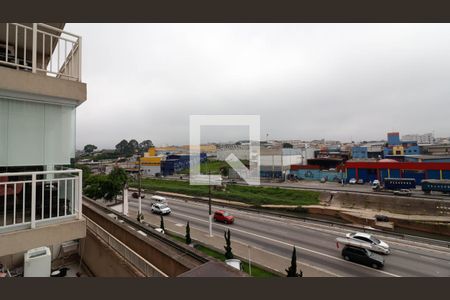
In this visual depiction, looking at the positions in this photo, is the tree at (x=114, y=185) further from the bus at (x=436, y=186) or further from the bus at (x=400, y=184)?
the bus at (x=436, y=186)

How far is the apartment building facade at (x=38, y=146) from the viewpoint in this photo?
3.15 metres

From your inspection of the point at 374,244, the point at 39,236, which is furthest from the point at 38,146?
the point at 374,244

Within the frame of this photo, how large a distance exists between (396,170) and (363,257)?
2185 centimetres

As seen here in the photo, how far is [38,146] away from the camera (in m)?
3.52

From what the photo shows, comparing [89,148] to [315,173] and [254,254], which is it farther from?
[254,254]

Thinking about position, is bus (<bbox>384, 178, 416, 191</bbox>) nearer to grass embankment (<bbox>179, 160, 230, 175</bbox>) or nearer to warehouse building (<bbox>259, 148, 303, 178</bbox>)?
warehouse building (<bbox>259, 148, 303, 178</bbox>)

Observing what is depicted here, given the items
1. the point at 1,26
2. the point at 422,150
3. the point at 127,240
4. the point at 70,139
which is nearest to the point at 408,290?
the point at 127,240

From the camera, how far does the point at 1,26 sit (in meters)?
Result: 4.38

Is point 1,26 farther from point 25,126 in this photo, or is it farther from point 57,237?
point 57,237

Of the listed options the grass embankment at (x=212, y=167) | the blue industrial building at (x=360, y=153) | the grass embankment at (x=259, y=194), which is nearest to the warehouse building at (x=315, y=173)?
the grass embankment at (x=259, y=194)

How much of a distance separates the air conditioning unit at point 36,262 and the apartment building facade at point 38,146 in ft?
1.06

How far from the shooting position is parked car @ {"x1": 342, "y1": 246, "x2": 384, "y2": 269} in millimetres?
10562

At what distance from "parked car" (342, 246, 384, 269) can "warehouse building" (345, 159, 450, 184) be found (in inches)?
823

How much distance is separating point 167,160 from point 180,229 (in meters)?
33.9
